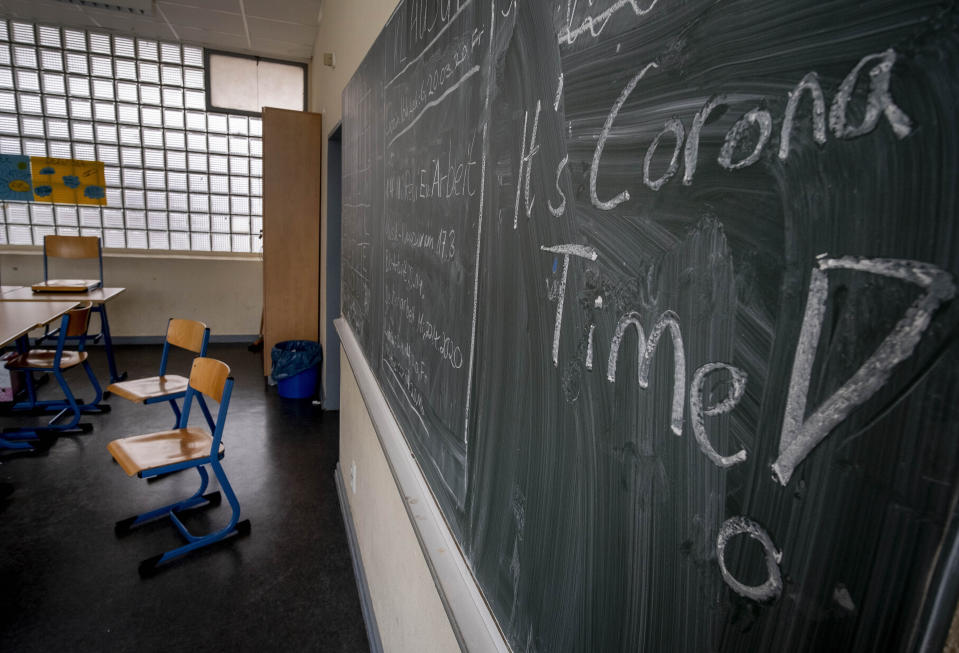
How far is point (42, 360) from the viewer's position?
11.7ft

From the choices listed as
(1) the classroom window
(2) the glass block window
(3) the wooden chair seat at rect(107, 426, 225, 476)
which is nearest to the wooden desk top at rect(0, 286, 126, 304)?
(2) the glass block window

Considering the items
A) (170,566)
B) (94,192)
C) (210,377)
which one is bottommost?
(170,566)

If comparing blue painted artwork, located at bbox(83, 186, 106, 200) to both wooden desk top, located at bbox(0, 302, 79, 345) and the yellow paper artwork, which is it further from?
wooden desk top, located at bbox(0, 302, 79, 345)

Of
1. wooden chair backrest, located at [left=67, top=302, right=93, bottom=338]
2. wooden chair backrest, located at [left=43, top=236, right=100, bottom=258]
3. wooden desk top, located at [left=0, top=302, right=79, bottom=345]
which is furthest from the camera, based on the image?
wooden chair backrest, located at [left=43, top=236, right=100, bottom=258]

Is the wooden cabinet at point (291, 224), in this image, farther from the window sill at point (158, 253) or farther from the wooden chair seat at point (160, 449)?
the wooden chair seat at point (160, 449)

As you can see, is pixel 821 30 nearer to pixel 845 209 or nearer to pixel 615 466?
pixel 845 209

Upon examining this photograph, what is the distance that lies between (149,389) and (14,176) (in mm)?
3535

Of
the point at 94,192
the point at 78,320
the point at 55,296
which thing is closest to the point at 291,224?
the point at 78,320

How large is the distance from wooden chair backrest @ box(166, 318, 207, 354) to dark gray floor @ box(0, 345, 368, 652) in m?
0.80

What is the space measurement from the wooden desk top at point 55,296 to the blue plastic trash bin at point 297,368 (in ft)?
4.43

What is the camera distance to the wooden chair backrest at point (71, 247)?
4555mm

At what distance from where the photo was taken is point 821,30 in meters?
0.25

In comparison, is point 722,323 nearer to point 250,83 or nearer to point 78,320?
point 78,320

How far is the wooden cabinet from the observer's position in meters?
4.33
